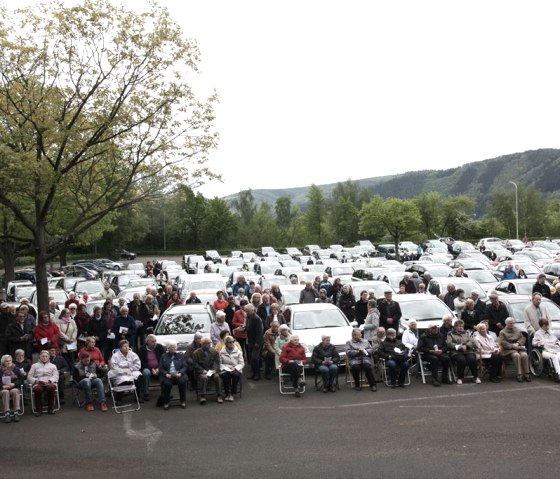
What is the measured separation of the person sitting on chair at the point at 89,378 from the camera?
12.0 metres

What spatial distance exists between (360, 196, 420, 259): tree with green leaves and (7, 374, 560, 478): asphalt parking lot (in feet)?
184

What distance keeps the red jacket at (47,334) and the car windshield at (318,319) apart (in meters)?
5.39

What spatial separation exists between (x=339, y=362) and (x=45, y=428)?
19.7 feet

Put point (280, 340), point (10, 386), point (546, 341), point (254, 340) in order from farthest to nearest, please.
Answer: point (254, 340) < point (280, 340) < point (546, 341) < point (10, 386)

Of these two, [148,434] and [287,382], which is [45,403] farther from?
[287,382]

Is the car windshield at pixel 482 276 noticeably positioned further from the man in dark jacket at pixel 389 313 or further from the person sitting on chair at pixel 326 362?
the person sitting on chair at pixel 326 362

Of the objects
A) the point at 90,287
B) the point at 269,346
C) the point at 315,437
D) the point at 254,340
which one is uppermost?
the point at 90,287

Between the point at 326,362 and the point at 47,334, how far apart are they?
598cm

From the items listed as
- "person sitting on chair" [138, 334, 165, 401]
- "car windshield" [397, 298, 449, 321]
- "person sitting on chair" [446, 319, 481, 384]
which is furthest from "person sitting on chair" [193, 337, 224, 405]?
"car windshield" [397, 298, 449, 321]

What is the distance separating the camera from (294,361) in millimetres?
12586

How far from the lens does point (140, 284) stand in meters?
28.5

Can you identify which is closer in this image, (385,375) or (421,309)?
(385,375)

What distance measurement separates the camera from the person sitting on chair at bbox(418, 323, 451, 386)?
1295 cm

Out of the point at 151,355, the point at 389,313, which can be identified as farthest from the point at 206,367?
the point at 389,313
